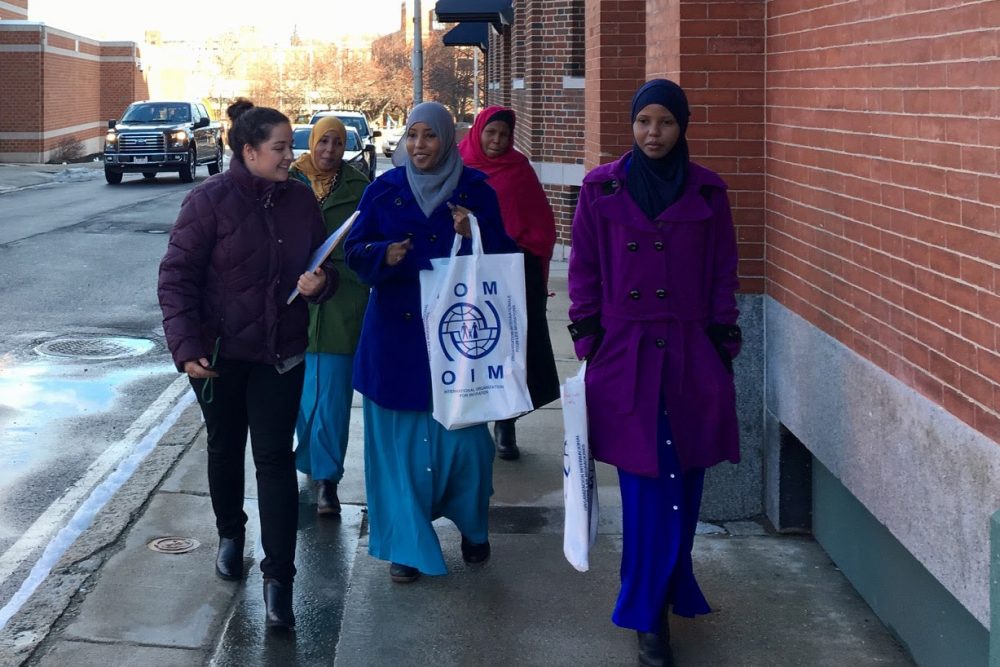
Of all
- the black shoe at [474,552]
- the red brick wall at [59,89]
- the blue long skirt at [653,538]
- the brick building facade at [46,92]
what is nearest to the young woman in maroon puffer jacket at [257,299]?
the black shoe at [474,552]

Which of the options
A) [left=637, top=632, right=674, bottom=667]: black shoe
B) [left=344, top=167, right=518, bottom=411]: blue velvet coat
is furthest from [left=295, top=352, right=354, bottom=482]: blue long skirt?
[left=637, top=632, right=674, bottom=667]: black shoe

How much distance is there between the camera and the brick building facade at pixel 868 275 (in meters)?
3.80

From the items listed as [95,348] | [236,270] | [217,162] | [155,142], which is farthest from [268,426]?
[217,162]

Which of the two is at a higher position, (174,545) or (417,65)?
(417,65)

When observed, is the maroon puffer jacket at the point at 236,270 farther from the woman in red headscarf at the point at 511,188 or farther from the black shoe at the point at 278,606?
the woman in red headscarf at the point at 511,188

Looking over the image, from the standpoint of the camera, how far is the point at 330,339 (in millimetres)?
6555

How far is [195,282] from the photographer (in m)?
5.02

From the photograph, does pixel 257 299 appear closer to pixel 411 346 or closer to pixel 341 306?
pixel 411 346

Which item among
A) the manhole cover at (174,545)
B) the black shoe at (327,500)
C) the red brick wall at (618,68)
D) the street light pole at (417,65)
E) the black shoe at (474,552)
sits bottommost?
the manhole cover at (174,545)

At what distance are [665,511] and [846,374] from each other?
89cm

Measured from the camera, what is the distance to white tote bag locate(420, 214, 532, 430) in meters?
5.41

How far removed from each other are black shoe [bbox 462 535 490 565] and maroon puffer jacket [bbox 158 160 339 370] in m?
1.23

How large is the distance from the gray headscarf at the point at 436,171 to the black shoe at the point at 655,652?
1.90 metres

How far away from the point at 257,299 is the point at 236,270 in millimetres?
133
